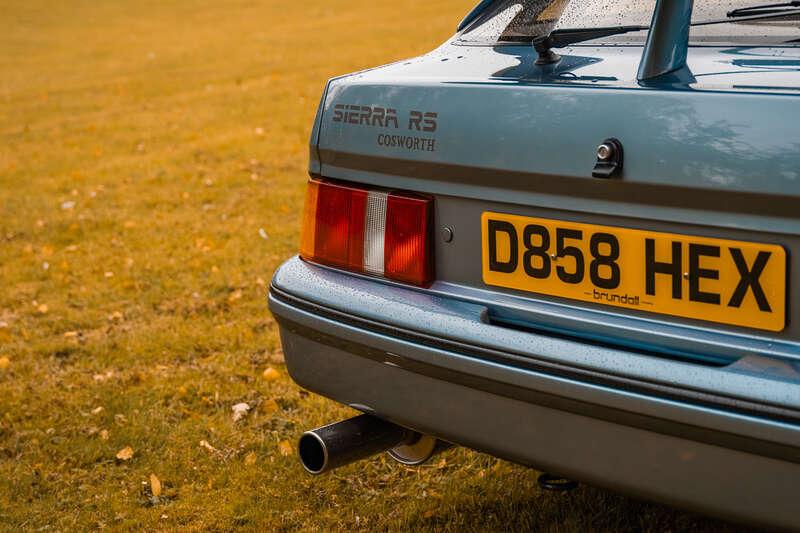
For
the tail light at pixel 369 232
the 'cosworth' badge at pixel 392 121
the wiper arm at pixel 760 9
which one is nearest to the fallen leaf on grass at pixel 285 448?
the tail light at pixel 369 232

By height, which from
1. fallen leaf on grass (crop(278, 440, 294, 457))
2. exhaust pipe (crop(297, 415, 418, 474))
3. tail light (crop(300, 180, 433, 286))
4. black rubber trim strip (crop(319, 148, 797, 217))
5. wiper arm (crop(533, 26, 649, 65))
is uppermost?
wiper arm (crop(533, 26, 649, 65))

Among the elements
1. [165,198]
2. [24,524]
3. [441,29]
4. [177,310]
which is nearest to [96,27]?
[441,29]

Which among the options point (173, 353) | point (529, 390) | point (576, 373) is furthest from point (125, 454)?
point (576, 373)

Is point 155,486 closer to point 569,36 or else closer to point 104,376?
point 104,376

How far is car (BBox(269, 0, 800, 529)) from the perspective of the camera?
193cm

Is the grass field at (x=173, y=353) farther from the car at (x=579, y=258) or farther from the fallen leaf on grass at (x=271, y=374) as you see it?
the car at (x=579, y=258)

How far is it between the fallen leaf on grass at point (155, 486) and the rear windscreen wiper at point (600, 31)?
78.0 inches

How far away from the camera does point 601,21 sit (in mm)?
2768

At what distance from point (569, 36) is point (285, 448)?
1.88 m

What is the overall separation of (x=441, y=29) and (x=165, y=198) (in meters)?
12.6

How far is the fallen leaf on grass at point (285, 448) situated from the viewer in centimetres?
362

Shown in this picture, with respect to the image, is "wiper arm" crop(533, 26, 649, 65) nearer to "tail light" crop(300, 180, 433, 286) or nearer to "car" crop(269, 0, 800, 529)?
"car" crop(269, 0, 800, 529)

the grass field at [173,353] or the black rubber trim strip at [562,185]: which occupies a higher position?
the black rubber trim strip at [562,185]

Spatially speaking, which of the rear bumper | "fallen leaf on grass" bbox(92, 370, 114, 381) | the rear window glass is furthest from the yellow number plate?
"fallen leaf on grass" bbox(92, 370, 114, 381)
